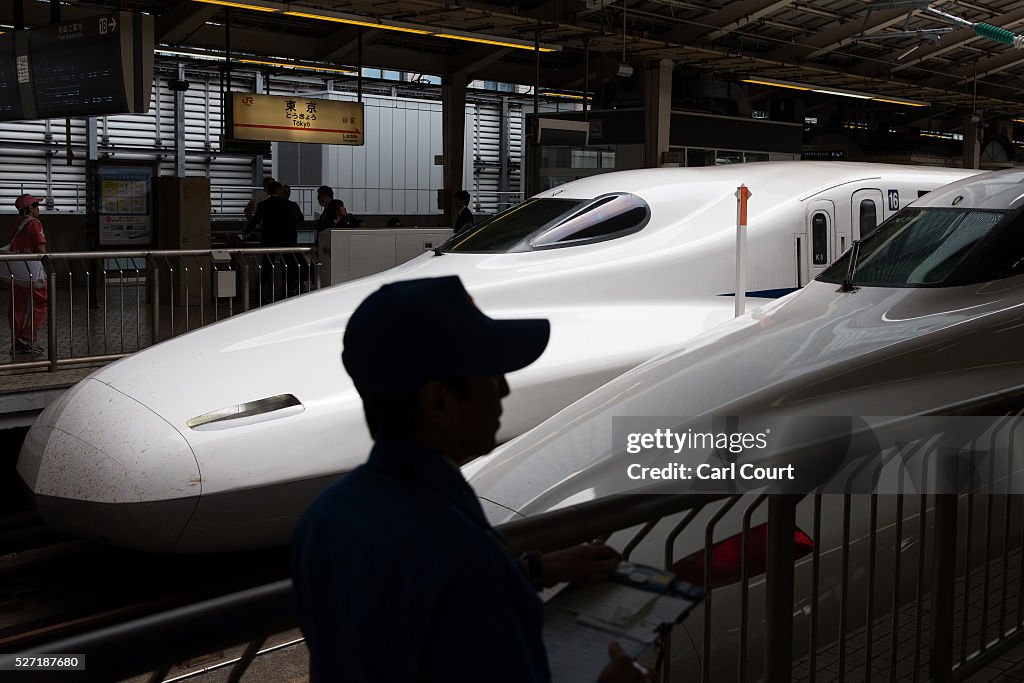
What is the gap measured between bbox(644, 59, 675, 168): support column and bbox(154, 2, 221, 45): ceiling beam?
6.88 m

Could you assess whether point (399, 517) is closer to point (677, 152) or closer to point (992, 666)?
point (992, 666)

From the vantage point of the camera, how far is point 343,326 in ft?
22.9

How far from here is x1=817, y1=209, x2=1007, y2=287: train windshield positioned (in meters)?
5.96

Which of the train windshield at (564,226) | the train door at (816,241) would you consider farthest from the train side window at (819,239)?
the train windshield at (564,226)

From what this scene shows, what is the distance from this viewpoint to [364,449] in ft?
20.6

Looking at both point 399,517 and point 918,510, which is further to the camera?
point 918,510

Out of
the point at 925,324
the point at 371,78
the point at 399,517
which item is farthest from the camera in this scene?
the point at 371,78

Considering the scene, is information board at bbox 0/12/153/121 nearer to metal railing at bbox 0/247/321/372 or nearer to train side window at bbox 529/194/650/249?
metal railing at bbox 0/247/321/372

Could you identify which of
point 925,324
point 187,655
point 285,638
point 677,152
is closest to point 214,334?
point 285,638

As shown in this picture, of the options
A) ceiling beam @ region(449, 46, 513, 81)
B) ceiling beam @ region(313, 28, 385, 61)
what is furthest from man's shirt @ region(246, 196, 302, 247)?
ceiling beam @ region(449, 46, 513, 81)

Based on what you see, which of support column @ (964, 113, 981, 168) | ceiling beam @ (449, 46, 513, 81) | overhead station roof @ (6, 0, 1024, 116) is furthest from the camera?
support column @ (964, 113, 981, 168)

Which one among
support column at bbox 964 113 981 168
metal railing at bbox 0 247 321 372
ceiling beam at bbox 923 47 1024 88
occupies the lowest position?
metal railing at bbox 0 247 321 372

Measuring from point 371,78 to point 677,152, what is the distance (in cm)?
1037

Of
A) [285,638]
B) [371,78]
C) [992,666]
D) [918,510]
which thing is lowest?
[285,638]
